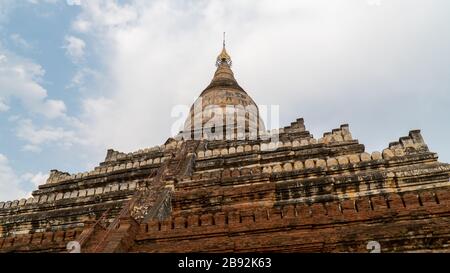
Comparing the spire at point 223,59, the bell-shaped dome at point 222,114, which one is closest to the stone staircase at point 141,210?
the bell-shaped dome at point 222,114

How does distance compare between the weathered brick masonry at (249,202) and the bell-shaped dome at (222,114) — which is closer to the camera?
the weathered brick masonry at (249,202)

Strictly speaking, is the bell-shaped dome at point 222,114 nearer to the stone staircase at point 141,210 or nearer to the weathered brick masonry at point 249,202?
the weathered brick masonry at point 249,202

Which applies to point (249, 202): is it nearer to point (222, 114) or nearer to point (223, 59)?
point (222, 114)

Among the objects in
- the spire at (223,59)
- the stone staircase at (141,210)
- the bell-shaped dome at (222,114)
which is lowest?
the stone staircase at (141,210)

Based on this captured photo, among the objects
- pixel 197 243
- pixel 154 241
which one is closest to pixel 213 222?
pixel 197 243

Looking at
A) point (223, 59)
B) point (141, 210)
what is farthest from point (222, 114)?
point (141, 210)

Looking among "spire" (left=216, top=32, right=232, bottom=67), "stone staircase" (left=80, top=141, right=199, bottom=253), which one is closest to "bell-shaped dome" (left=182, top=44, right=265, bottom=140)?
"spire" (left=216, top=32, right=232, bottom=67)

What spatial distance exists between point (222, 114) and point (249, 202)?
1464 cm

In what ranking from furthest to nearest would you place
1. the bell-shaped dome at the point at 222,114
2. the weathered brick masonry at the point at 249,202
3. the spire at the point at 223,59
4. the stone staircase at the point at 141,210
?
the spire at the point at 223,59 < the bell-shaped dome at the point at 222,114 < the stone staircase at the point at 141,210 < the weathered brick masonry at the point at 249,202

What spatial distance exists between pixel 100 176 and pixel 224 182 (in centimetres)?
681

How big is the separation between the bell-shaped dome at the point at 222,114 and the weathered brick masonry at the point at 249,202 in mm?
3996

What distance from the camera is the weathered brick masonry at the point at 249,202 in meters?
8.34
